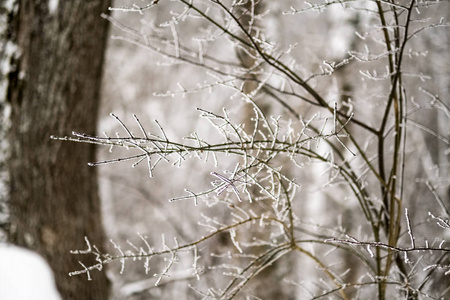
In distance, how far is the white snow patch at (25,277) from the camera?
2.49 m

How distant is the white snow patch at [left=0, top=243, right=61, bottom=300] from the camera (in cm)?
249

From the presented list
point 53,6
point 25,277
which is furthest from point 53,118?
point 25,277

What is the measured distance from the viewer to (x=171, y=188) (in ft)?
27.6

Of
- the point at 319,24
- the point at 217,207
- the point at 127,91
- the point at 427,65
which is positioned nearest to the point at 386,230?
the point at 217,207

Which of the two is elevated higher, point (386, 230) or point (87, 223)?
point (386, 230)

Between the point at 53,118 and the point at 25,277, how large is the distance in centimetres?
99

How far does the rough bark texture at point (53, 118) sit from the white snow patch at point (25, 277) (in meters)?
0.07

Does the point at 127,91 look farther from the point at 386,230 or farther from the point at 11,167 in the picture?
the point at 386,230

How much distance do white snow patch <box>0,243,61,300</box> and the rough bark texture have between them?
0.21 feet

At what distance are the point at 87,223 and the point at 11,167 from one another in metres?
0.60

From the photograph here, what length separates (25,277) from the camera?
2527mm

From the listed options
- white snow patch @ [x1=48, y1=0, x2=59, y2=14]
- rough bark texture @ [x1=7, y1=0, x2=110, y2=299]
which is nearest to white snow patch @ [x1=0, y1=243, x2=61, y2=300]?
rough bark texture @ [x1=7, y1=0, x2=110, y2=299]

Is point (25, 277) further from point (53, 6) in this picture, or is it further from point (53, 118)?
point (53, 6)

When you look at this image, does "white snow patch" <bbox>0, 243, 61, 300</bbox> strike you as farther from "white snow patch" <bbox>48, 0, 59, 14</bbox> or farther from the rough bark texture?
"white snow patch" <bbox>48, 0, 59, 14</bbox>
